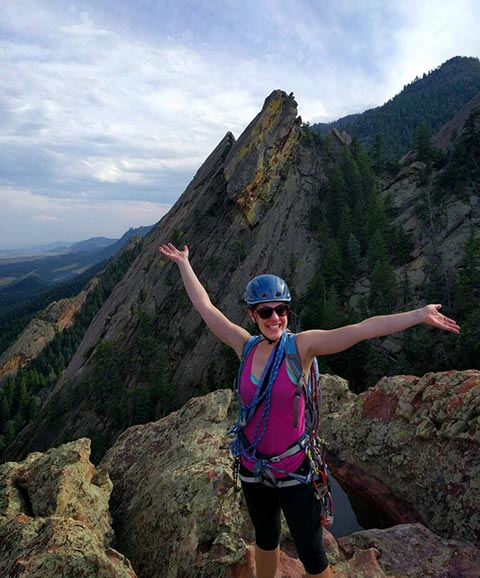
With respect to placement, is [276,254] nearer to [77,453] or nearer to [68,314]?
[77,453]

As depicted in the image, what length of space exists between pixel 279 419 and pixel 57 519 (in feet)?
20.3

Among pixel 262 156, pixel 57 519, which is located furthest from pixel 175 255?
pixel 262 156

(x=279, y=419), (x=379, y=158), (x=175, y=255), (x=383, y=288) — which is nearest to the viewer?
(x=279, y=419)

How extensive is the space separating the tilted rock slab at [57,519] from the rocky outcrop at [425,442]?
862 cm

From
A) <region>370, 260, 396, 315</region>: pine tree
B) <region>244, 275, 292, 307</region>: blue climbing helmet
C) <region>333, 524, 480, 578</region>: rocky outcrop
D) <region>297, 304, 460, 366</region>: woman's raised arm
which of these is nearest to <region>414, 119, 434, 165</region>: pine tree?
<region>370, 260, 396, 315</region>: pine tree

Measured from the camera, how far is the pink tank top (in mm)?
5035

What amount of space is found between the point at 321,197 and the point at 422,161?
747 inches

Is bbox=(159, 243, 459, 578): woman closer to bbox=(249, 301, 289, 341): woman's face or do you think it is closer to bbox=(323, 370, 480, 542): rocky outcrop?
bbox=(249, 301, 289, 341): woman's face

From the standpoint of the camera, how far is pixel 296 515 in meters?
5.39

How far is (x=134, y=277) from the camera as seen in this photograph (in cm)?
8188

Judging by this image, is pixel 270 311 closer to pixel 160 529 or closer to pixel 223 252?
pixel 160 529

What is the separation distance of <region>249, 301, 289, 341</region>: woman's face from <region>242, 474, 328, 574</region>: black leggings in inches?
85.5

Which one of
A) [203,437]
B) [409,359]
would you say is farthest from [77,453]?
[409,359]

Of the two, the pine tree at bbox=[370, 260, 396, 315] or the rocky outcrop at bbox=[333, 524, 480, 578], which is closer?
the rocky outcrop at bbox=[333, 524, 480, 578]
